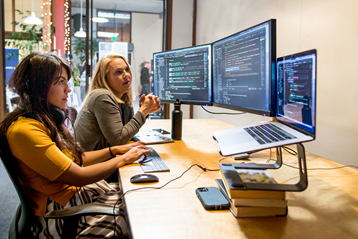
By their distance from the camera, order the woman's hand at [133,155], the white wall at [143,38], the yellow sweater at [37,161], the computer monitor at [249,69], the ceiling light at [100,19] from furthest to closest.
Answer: the white wall at [143,38]
the ceiling light at [100,19]
the woman's hand at [133,155]
the computer monitor at [249,69]
the yellow sweater at [37,161]

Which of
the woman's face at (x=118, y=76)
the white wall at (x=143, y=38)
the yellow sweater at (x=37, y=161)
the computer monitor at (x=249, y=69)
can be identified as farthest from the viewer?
the white wall at (x=143, y=38)

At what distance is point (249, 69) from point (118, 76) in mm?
946

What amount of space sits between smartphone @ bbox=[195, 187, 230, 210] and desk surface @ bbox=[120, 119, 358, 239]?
2cm

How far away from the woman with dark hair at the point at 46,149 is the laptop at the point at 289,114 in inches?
21.2

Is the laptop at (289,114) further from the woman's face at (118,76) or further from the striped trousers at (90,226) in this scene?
the woman's face at (118,76)

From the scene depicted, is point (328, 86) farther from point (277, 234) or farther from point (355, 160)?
point (277, 234)

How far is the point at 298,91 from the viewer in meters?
0.84

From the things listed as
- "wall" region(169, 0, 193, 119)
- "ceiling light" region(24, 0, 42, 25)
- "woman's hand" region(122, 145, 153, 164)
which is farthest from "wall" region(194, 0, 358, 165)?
"ceiling light" region(24, 0, 42, 25)

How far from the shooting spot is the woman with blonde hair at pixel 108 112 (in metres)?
1.51

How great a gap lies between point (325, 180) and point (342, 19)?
3.29 feet

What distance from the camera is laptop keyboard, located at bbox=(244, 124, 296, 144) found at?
0.82m

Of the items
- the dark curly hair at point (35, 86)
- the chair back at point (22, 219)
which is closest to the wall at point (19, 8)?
the dark curly hair at point (35, 86)

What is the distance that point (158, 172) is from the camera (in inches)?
43.4

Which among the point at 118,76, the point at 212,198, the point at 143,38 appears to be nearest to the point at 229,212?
the point at 212,198
